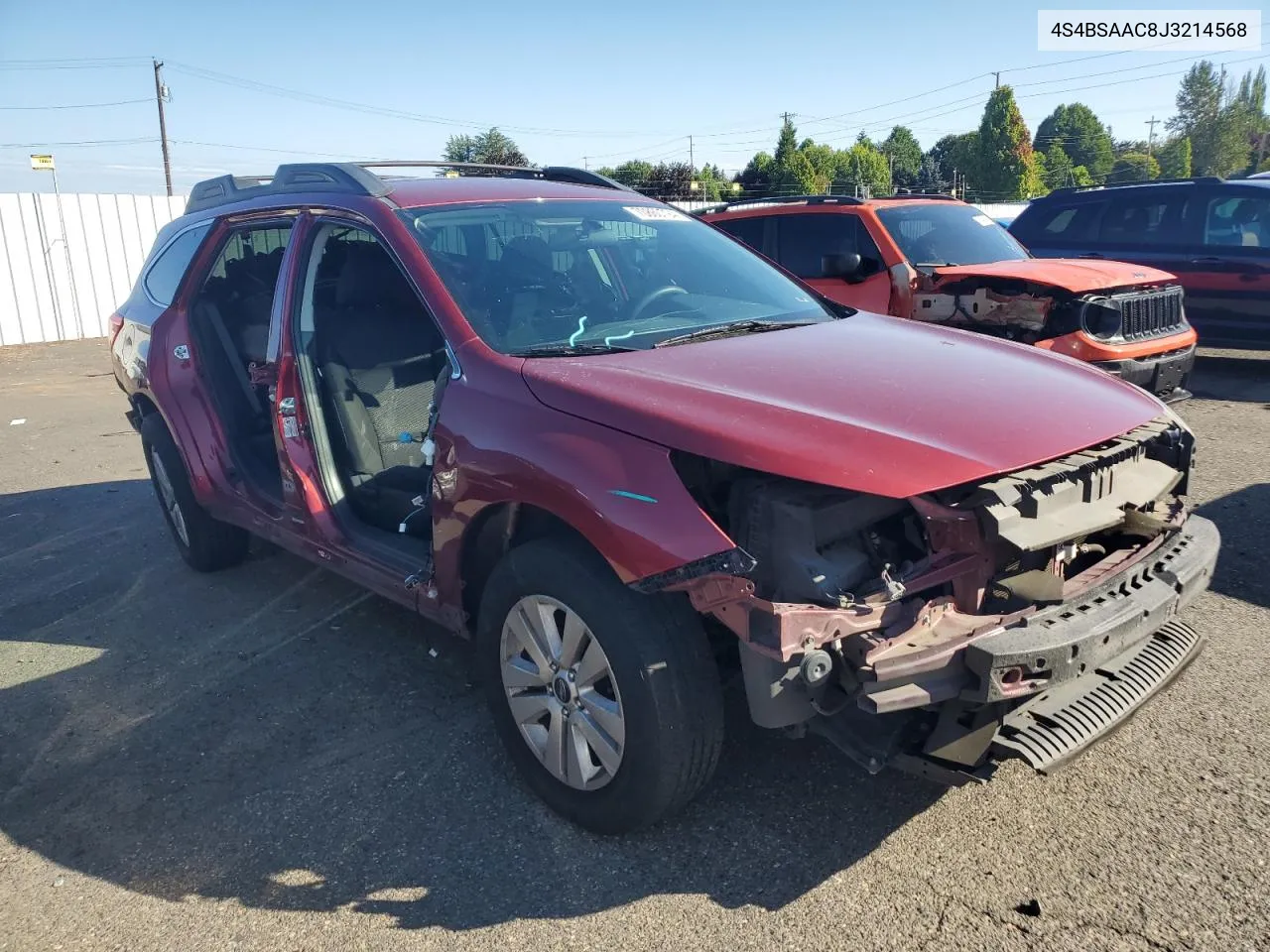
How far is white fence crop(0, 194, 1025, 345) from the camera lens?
53.6 feet

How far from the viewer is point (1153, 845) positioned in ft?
8.66

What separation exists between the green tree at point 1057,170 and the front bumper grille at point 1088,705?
7633cm

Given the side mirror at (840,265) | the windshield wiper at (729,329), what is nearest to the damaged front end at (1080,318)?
the side mirror at (840,265)

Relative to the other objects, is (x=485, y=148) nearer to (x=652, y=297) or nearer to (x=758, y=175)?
(x=758, y=175)

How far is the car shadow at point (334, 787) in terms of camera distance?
2.65 metres

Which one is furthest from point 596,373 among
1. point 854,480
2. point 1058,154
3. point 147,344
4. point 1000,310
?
point 1058,154

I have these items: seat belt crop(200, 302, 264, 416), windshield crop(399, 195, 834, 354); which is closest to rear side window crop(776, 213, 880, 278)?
windshield crop(399, 195, 834, 354)

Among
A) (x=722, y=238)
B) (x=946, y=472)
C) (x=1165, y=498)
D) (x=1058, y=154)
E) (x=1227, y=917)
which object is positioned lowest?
(x=1227, y=917)

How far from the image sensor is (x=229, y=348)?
16.1ft

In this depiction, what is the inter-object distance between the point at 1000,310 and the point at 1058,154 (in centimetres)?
7881

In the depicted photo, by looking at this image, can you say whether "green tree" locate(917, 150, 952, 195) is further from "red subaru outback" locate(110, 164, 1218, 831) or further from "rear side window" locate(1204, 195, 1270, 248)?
"red subaru outback" locate(110, 164, 1218, 831)

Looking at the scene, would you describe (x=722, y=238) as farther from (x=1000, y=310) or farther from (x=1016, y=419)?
(x=1000, y=310)

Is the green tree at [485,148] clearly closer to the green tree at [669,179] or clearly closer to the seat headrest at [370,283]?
the green tree at [669,179]

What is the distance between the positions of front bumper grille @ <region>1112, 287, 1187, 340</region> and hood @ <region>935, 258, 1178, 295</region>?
11 cm
